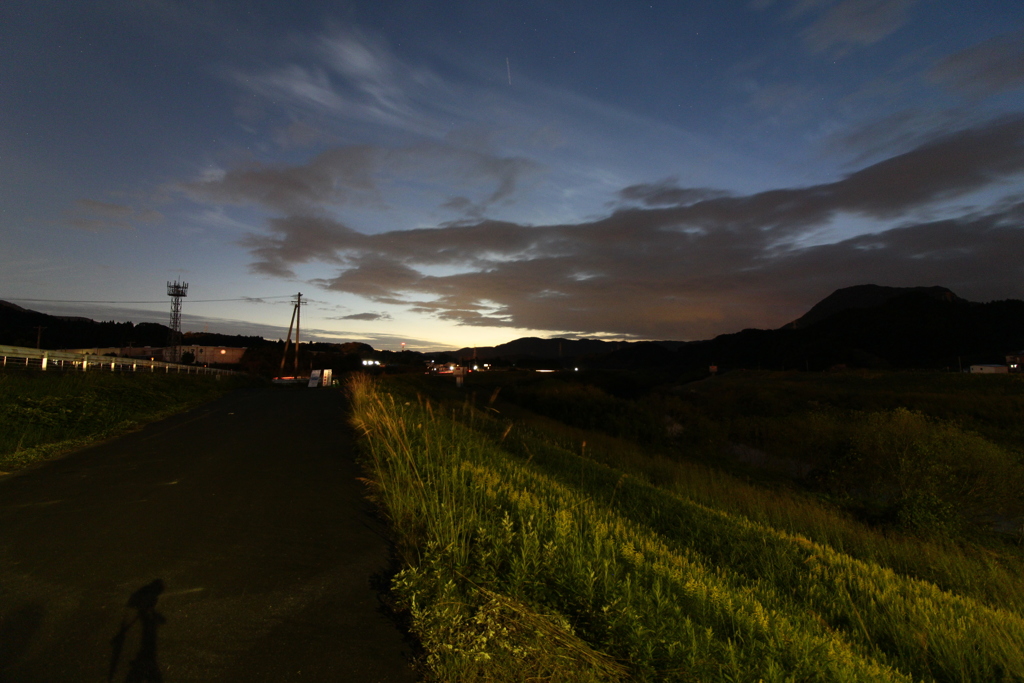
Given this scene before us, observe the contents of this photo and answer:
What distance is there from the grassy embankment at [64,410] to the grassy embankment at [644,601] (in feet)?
24.3

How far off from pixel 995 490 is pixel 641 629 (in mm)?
18992

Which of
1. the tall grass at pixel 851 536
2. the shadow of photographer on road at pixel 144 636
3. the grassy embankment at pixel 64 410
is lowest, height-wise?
the tall grass at pixel 851 536

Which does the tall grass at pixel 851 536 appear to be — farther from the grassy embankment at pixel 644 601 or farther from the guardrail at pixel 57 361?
the guardrail at pixel 57 361

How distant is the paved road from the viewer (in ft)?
10.9

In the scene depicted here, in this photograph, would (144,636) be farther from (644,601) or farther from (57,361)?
(57,361)

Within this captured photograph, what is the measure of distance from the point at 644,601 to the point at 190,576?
143 inches

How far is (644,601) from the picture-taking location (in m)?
3.51

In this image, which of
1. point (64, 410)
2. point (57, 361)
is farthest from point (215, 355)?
point (64, 410)

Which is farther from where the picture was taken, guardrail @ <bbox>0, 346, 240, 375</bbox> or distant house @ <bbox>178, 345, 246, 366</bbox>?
distant house @ <bbox>178, 345, 246, 366</bbox>

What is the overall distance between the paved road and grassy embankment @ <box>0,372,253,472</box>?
4.53ft

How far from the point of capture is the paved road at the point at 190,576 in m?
3.32

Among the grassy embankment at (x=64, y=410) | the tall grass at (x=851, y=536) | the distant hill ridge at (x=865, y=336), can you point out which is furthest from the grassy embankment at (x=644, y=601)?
the distant hill ridge at (x=865, y=336)

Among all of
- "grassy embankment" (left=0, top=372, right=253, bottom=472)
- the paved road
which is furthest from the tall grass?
"grassy embankment" (left=0, top=372, right=253, bottom=472)

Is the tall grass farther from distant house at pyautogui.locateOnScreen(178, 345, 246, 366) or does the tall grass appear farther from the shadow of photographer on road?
distant house at pyautogui.locateOnScreen(178, 345, 246, 366)
